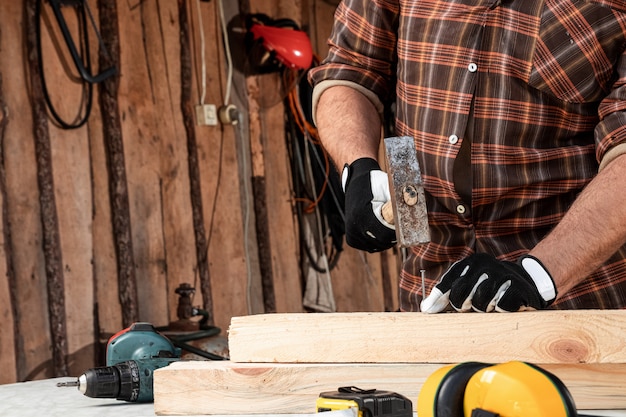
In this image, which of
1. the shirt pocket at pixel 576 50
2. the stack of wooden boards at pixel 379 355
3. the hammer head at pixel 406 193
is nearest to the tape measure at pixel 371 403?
the stack of wooden boards at pixel 379 355

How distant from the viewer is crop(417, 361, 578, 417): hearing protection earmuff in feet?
2.95

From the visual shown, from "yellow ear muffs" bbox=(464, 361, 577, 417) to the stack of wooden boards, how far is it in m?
0.62

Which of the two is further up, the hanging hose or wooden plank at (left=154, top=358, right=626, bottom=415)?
the hanging hose

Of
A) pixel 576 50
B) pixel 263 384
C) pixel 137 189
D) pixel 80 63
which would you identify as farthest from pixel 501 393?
pixel 137 189

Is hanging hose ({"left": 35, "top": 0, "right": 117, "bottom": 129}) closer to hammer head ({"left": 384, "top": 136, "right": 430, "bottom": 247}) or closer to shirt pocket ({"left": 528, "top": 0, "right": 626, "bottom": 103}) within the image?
shirt pocket ({"left": 528, "top": 0, "right": 626, "bottom": 103})

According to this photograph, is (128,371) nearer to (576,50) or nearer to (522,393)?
(522,393)

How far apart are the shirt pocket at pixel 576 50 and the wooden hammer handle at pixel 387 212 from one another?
1.49 feet

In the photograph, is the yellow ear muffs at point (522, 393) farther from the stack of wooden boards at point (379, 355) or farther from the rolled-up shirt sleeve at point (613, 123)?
the rolled-up shirt sleeve at point (613, 123)

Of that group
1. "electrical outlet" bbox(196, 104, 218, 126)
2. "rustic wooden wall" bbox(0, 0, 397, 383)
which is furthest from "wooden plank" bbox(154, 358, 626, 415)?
"electrical outlet" bbox(196, 104, 218, 126)

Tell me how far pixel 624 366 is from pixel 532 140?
0.65 meters

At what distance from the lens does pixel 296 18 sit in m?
5.85

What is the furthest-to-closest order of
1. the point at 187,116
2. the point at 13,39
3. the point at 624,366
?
the point at 187,116, the point at 13,39, the point at 624,366

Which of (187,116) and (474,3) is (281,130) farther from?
(474,3)

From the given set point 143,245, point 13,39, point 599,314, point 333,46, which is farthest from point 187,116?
point 599,314
